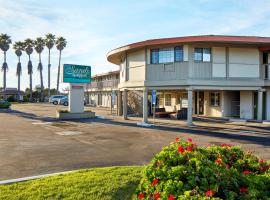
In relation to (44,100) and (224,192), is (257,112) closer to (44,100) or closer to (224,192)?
(224,192)

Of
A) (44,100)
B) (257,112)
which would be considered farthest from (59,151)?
(44,100)

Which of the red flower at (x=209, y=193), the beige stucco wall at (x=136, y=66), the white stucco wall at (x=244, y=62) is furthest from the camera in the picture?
the beige stucco wall at (x=136, y=66)

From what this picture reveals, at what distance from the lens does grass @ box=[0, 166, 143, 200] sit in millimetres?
5172

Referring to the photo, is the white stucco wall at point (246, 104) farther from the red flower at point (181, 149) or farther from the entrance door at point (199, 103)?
the red flower at point (181, 149)

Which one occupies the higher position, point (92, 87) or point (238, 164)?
point (92, 87)

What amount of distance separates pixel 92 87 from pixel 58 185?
4414cm

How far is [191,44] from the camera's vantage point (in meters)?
17.8

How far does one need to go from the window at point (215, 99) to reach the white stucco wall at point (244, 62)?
407cm

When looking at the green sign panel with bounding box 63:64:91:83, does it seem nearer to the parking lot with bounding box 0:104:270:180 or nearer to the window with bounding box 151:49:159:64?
the window with bounding box 151:49:159:64

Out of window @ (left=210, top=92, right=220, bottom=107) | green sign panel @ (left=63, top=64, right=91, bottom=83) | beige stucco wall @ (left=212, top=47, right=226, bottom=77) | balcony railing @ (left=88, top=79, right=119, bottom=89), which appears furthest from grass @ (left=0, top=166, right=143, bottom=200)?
balcony railing @ (left=88, top=79, right=119, bottom=89)

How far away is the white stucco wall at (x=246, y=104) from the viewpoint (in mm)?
21094

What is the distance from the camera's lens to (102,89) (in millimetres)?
44000

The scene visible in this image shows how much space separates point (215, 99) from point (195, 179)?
20321mm

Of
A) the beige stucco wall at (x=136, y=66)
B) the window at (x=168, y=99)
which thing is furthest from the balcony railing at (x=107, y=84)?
the beige stucco wall at (x=136, y=66)
